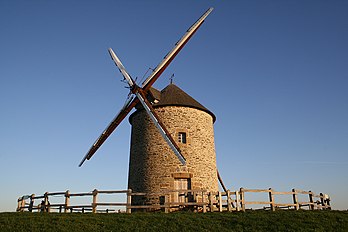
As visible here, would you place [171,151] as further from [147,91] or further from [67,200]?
[67,200]

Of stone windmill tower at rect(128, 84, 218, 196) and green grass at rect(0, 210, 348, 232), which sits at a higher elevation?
stone windmill tower at rect(128, 84, 218, 196)

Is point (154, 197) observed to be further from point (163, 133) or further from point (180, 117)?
point (180, 117)

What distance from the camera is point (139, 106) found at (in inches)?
747

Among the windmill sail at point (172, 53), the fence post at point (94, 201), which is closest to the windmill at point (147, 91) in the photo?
the windmill sail at point (172, 53)

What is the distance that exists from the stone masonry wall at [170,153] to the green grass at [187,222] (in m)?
4.68

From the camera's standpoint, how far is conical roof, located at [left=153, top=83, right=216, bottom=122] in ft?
59.5

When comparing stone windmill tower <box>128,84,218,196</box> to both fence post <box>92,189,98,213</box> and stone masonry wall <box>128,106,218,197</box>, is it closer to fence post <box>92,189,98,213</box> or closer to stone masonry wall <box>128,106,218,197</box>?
stone masonry wall <box>128,106,218,197</box>

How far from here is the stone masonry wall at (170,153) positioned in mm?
16672

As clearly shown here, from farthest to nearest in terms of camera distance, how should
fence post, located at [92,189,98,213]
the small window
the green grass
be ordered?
the small window < fence post, located at [92,189,98,213] < the green grass

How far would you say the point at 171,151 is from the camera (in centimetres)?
1695

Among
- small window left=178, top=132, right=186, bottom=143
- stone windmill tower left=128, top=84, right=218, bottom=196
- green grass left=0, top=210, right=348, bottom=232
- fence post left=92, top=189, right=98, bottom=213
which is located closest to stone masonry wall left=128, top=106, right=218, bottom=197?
stone windmill tower left=128, top=84, right=218, bottom=196

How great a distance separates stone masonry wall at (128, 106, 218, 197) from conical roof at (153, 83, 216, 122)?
249 mm

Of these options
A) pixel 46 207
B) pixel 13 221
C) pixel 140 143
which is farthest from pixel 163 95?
pixel 13 221

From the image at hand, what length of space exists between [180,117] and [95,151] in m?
6.36
